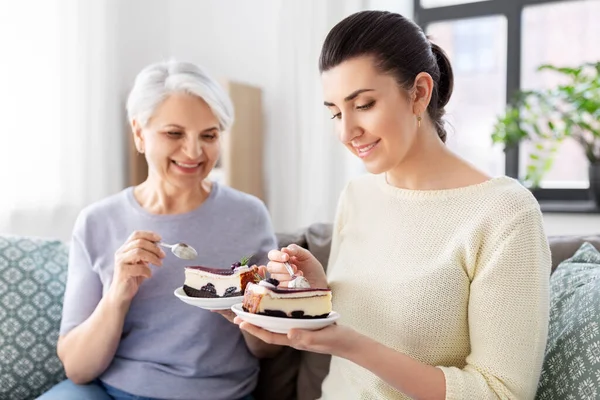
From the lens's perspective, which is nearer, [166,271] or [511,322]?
[511,322]

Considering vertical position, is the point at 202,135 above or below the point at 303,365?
above

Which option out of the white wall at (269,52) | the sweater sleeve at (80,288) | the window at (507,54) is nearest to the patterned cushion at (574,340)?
the sweater sleeve at (80,288)

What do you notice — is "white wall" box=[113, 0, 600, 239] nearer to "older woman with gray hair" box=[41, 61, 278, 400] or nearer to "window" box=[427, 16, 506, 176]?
"window" box=[427, 16, 506, 176]

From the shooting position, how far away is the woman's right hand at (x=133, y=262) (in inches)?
56.1

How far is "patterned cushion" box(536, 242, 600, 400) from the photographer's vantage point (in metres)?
1.18

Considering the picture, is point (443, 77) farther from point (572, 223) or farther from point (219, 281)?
point (572, 223)

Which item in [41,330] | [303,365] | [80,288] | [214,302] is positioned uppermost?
[214,302]

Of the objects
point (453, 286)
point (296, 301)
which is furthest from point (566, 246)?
point (296, 301)

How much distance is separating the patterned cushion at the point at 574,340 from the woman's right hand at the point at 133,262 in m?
0.88

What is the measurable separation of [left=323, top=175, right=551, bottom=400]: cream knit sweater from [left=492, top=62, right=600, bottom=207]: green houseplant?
59.8 inches

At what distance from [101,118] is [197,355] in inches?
72.2

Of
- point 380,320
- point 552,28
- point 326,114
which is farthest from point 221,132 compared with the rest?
point 552,28

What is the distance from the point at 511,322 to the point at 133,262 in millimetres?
832

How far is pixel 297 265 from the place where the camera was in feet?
4.50
